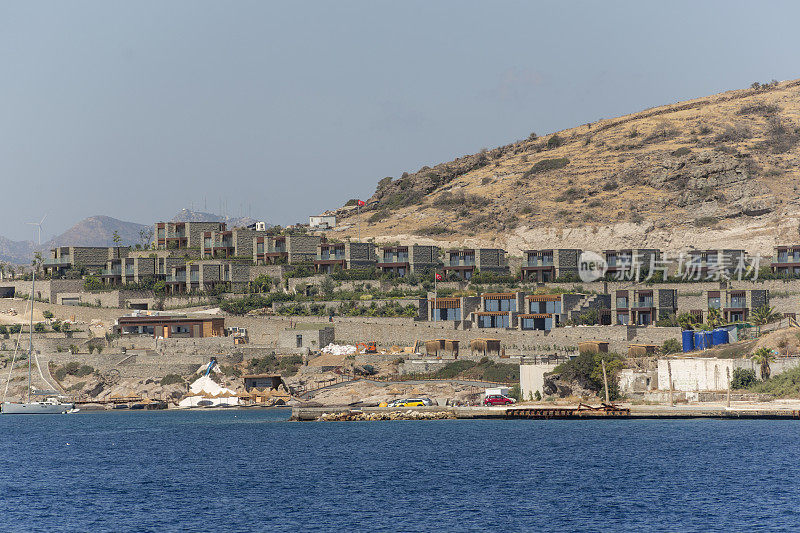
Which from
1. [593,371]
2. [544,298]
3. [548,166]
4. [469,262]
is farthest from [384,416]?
[548,166]

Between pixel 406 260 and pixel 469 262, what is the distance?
8.12 meters

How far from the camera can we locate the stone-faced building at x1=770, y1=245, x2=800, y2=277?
421 ft

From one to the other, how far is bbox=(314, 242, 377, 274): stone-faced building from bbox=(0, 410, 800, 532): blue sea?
44.6 m

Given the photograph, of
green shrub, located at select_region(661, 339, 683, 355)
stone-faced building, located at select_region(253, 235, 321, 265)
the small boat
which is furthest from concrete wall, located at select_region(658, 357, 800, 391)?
stone-faced building, located at select_region(253, 235, 321, 265)

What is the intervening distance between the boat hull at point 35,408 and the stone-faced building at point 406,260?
146 ft

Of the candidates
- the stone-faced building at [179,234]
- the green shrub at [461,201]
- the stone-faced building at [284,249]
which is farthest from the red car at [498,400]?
the green shrub at [461,201]

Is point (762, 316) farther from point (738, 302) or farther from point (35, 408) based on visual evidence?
point (35, 408)

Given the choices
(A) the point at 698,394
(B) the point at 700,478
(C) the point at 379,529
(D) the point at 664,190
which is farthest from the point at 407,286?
(C) the point at 379,529

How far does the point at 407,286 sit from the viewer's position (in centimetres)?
13525

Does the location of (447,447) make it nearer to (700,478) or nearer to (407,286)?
(700,478)

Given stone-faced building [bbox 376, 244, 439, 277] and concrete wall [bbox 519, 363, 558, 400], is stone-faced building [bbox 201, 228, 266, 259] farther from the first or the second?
concrete wall [bbox 519, 363, 558, 400]

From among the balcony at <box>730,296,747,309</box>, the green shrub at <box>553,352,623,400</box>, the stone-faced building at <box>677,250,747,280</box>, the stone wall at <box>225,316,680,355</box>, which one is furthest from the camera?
the stone-faced building at <box>677,250,747,280</box>

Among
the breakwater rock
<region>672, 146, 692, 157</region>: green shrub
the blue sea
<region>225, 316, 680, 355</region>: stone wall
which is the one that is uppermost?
<region>672, 146, 692, 157</region>: green shrub

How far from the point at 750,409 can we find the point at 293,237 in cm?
7439
